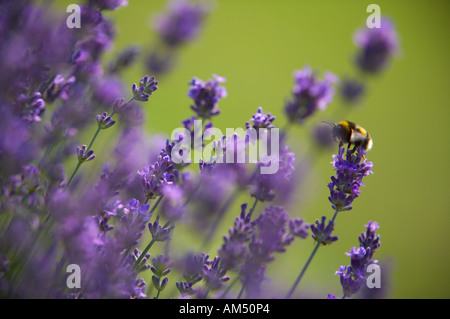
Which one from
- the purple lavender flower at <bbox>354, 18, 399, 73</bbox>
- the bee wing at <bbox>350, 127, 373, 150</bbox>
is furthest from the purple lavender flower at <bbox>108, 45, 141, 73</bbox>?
the purple lavender flower at <bbox>354, 18, 399, 73</bbox>

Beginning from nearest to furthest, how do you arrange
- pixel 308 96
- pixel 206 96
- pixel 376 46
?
1. pixel 206 96
2. pixel 308 96
3. pixel 376 46

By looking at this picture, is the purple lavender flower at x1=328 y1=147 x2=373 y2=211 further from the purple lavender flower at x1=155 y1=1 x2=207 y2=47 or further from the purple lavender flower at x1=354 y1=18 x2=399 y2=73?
the purple lavender flower at x1=354 y1=18 x2=399 y2=73

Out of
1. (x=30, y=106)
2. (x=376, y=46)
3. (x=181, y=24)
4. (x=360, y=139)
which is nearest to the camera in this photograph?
(x=30, y=106)

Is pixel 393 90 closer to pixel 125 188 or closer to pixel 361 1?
pixel 361 1

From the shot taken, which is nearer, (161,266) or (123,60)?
(161,266)

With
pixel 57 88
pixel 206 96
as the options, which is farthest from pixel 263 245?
pixel 57 88

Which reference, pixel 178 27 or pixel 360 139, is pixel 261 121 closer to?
pixel 360 139
